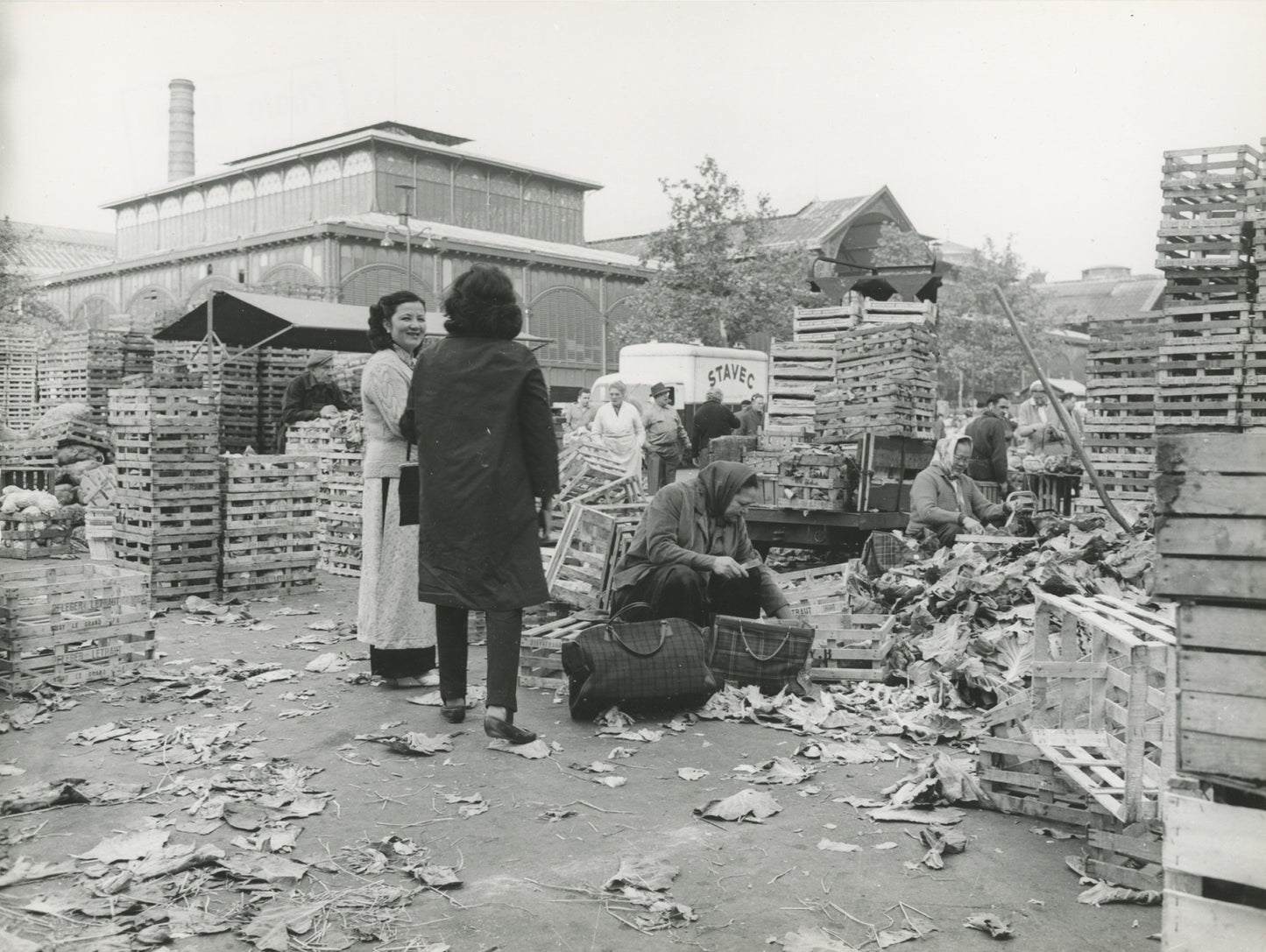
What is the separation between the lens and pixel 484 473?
17.3ft

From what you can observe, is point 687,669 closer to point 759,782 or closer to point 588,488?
point 759,782

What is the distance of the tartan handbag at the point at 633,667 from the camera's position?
568 centimetres

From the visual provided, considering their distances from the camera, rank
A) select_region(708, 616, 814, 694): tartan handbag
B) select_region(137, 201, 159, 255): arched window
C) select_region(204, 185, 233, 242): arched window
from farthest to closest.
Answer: select_region(137, 201, 159, 255): arched window, select_region(204, 185, 233, 242): arched window, select_region(708, 616, 814, 694): tartan handbag

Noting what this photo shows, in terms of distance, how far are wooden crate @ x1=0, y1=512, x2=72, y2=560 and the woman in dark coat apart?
8.83 m

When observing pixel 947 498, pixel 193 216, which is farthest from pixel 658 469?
pixel 193 216

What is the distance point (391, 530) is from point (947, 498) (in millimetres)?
5585

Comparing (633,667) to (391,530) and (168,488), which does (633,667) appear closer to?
(391,530)

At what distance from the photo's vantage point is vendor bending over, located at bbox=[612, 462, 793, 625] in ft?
21.0

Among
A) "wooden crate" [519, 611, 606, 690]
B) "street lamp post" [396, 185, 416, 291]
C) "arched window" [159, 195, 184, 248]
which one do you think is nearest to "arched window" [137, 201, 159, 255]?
"arched window" [159, 195, 184, 248]

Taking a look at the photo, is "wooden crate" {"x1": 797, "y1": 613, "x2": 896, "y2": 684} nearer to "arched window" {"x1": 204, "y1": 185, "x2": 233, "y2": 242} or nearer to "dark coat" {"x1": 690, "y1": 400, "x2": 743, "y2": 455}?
"dark coat" {"x1": 690, "y1": 400, "x2": 743, "y2": 455}

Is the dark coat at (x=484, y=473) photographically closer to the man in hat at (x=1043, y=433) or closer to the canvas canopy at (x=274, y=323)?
the man in hat at (x=1043, y=433)

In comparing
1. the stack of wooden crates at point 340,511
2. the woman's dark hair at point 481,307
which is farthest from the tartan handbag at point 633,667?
the stack of wooden crates at point 340,511

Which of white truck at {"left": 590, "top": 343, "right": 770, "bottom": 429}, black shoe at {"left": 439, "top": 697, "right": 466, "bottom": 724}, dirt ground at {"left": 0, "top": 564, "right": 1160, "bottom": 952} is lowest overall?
dirt ground at {"left": 0, "top": 564, "right": 1160, "bottom": 952}

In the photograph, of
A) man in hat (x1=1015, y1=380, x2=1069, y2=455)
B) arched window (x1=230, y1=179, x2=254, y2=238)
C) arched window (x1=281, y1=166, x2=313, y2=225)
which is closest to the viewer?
man in hat (x1=1015, y1=380, x2=1069, y2=455)
